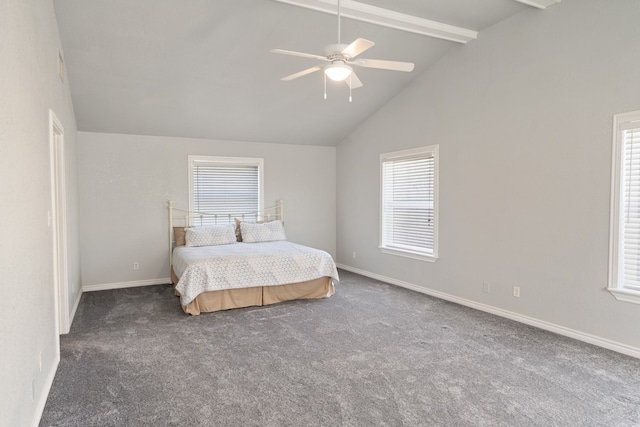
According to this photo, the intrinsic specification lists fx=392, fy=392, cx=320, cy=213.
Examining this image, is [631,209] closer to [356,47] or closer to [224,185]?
[356,47]

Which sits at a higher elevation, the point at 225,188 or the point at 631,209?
the point at 225,188

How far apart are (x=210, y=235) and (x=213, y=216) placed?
697 millimetres

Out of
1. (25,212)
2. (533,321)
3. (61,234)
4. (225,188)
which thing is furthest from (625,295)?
(225,188)

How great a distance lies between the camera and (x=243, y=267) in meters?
4.62

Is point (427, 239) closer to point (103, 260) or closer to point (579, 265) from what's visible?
point (579, 265)

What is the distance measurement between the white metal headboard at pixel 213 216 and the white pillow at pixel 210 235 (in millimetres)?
354

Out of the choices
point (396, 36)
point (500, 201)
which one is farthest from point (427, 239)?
point (396, 36)

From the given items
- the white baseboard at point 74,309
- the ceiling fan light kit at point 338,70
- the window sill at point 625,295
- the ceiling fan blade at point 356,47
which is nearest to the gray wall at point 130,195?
the white baseboard at point 74,309

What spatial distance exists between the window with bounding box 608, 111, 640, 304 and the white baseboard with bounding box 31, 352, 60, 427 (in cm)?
426

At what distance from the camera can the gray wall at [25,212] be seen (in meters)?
1.77

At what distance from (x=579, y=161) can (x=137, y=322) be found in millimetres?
4617

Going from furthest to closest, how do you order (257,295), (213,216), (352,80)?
(213,216), (257,295), (352,80)

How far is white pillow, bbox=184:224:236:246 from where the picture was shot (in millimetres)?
5633

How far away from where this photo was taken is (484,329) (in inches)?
153
